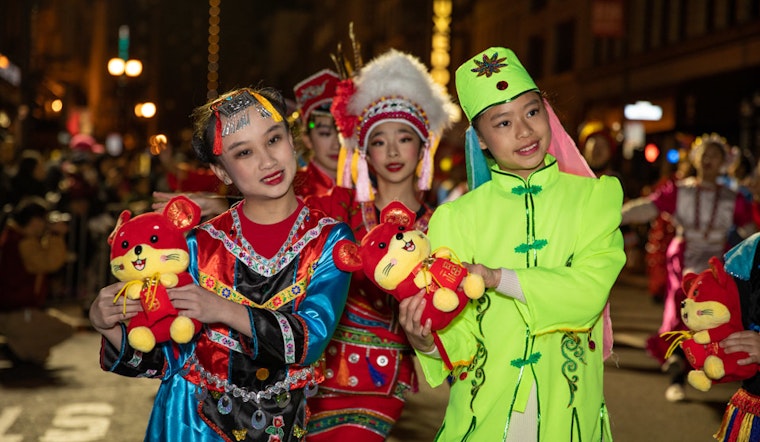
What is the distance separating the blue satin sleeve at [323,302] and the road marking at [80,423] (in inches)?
161

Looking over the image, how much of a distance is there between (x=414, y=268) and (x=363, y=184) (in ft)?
7.32

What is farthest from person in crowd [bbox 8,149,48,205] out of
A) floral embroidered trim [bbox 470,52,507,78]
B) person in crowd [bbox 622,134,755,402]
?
floral embroidered trim [bbox 470,52,507,78]

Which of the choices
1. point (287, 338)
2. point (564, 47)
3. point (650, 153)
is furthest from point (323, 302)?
point (564, 47)

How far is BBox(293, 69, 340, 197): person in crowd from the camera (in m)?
6.66

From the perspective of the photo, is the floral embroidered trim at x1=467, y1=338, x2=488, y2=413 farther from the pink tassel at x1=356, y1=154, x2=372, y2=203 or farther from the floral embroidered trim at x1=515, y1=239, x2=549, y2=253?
the pink tassel at x1=356, y1=154, x2=372, y2=203

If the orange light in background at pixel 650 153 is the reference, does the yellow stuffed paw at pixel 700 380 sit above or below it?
below

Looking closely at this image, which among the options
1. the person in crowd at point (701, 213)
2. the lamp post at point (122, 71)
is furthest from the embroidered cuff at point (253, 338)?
the lamp post at point (122, 71)

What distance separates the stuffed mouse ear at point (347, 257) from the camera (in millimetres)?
3520

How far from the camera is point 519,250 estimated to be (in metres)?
3.73

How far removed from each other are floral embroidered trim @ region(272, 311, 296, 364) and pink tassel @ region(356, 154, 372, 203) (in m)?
2.12

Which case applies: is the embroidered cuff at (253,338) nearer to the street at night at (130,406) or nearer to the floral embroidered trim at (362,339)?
the floral embroidered trim at (362,339)

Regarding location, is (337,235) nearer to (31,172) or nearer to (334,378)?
(334,378)

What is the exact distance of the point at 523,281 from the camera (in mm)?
3490

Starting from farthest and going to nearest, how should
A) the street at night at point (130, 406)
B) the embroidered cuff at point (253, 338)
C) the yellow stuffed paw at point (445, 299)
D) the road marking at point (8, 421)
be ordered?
the street at night at point (130, 406)
the road marking at point (8, 421)
the embroidered cuff at point (253, 338)
the yellow stuffed paw at point (445, 299)
